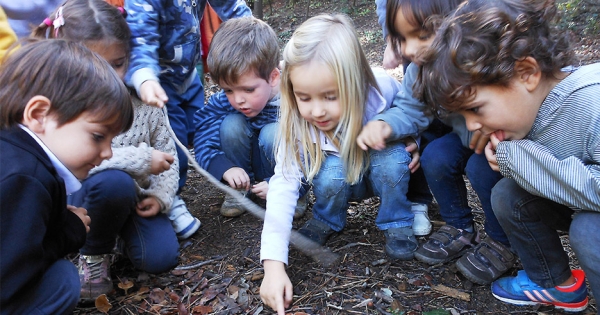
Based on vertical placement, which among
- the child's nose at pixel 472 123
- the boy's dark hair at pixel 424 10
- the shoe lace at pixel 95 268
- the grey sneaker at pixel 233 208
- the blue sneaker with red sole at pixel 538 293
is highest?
the boy's dark hair at pixel 424 10

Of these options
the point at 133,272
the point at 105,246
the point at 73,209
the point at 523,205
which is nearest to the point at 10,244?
the point at 73,209

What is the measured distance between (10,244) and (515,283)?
6.07ft

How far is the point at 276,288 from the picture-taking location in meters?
1.88

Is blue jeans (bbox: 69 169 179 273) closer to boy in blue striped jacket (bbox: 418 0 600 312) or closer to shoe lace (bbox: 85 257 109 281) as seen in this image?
shoe lace (bbox: 85 257 109 281)

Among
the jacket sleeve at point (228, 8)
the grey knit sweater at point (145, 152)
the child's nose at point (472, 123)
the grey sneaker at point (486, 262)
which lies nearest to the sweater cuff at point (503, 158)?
the child's nose at point (472, 123)

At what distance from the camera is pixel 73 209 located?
194 cm

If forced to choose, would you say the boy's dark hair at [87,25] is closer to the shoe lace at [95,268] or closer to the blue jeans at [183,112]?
the blue jeans at [183,112]

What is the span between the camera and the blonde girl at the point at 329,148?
6.70 feet

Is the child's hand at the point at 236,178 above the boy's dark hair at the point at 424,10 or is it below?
below

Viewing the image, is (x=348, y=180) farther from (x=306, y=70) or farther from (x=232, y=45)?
(x=232, y=45)

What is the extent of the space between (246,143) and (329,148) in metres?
0.71

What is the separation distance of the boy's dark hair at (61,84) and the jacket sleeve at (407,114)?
3.78 ft

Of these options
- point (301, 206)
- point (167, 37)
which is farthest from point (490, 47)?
point (167, 37)

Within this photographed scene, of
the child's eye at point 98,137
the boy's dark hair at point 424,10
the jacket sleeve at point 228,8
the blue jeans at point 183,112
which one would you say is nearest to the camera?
the child's eye at point 98,137
